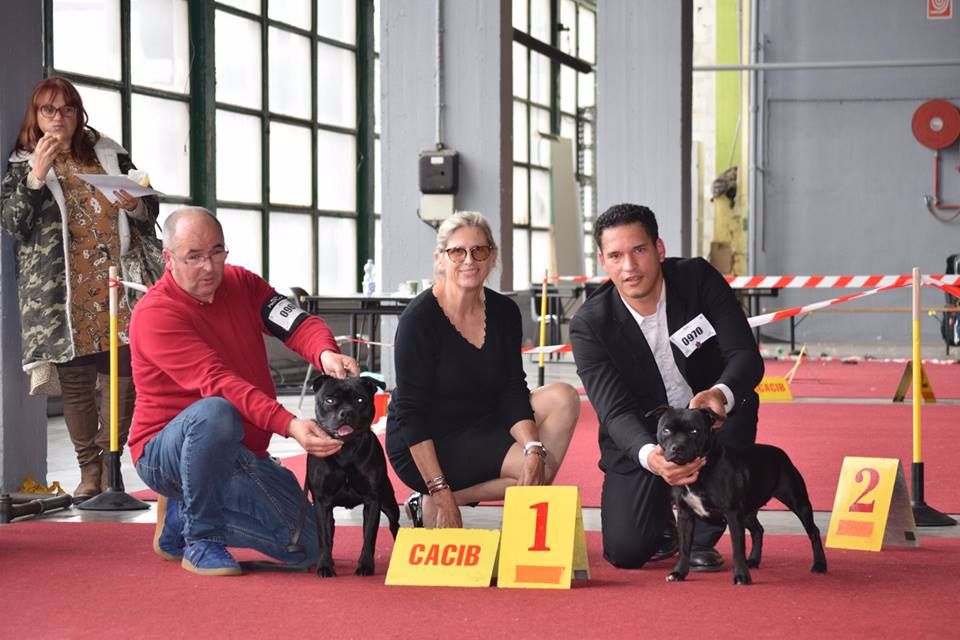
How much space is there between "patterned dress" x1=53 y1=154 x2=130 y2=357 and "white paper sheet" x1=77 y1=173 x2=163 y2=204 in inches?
2.9

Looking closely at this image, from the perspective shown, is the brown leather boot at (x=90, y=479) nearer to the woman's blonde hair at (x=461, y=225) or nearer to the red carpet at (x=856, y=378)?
the woman's blonde hair at (x=461, y=225)

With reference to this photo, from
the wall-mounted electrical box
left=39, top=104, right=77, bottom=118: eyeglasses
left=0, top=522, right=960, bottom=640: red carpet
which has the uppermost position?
the wall-mounted electrical box

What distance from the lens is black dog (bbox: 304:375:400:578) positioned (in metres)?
2.95

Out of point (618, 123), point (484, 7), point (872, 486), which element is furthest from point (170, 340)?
point (618, 123)

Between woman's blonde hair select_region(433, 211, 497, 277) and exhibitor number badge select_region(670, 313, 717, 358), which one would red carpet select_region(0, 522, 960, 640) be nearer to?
exhibitor number badge select_region(670, 313, 717, 358)

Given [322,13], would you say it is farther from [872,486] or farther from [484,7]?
[872,486]

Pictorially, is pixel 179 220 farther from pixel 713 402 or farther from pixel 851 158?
pixel 851 158

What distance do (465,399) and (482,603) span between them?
773mm

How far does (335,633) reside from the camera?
262cm

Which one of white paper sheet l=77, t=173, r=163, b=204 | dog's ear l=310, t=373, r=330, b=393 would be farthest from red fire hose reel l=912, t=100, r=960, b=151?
dog's ear l=310, t=373, r=330, b=393

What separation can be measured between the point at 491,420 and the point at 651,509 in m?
0.51

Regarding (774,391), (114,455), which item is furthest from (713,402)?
(774,391)

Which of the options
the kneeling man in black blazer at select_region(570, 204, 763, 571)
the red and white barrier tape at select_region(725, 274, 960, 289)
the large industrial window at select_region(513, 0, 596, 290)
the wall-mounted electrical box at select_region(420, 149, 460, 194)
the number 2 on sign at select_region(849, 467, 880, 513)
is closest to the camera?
the kneeling man in black blazer at select_region(570, 204, 763, 571)

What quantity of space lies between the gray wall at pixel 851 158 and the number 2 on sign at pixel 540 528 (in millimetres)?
13081
